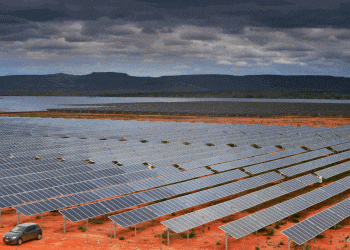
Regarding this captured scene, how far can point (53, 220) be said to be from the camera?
81.8 feet

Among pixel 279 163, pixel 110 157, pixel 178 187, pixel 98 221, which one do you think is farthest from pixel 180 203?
pixel 279 163

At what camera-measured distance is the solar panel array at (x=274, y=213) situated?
68.6ft

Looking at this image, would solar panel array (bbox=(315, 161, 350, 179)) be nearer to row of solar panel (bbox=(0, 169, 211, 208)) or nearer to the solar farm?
the solar farm

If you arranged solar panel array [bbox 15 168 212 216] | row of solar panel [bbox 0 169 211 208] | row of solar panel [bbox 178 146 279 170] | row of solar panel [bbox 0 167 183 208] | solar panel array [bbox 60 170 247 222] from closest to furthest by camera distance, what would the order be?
solar panel array [bbox 60 170 247 222]
solar panel array [bbox 15 168 212 216]
row of solar panel [bbox 0 169 211 208]
row of solar panel [bbox 0 167 183 208]
row of solar panel [bbox 178 146 279 170]

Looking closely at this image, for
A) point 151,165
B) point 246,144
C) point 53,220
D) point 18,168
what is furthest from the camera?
point 246,144

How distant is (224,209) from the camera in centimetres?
2430

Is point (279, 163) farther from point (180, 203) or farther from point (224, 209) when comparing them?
point (180, 203)

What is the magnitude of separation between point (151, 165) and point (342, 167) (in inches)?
782

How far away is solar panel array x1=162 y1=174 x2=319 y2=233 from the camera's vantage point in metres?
21.5

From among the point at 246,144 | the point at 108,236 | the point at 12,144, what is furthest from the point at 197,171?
the point at 12,144

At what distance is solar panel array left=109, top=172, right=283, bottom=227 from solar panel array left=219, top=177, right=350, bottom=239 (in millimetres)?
4363

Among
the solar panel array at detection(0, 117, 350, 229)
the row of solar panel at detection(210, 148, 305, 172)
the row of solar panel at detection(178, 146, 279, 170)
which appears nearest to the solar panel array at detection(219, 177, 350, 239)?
the solar panel array at detection(0, 117, 350, 229)

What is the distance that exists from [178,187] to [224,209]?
17.6 feet

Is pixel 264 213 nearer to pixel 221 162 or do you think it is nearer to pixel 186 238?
pixel 186 238
